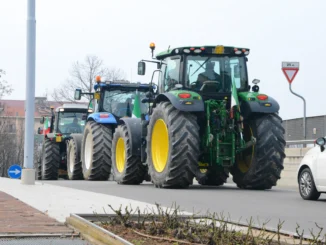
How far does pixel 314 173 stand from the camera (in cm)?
1312

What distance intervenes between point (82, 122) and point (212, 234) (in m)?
23.7

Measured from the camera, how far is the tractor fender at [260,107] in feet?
50.5

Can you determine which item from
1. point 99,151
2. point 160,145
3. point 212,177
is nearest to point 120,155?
point 99,151

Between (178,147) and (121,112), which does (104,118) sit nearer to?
(121,112)

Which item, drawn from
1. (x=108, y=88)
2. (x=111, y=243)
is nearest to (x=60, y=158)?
(x=108, y=88)

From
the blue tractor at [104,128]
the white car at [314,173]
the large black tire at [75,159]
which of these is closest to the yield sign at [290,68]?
the blue tractor at [104,128]

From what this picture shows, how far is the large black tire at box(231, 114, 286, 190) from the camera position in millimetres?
15625

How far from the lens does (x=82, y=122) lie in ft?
97.1

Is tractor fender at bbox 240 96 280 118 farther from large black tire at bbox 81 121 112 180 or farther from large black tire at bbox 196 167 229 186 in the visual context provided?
large black tire at bbox 81 121 112 180

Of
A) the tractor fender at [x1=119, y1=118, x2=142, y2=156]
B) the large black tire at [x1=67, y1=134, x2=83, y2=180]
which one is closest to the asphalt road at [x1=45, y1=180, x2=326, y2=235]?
the tractor fender at [x1=119, y1=118, x2=142, y2=156]

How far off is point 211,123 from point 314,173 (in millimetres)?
3148

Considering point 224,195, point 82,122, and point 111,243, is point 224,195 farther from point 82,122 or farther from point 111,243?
point 82,122

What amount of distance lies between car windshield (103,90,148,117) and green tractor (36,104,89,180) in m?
3.08

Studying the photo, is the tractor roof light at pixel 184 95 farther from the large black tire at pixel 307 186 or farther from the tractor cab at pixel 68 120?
the tractor cab at pixel 68 120
